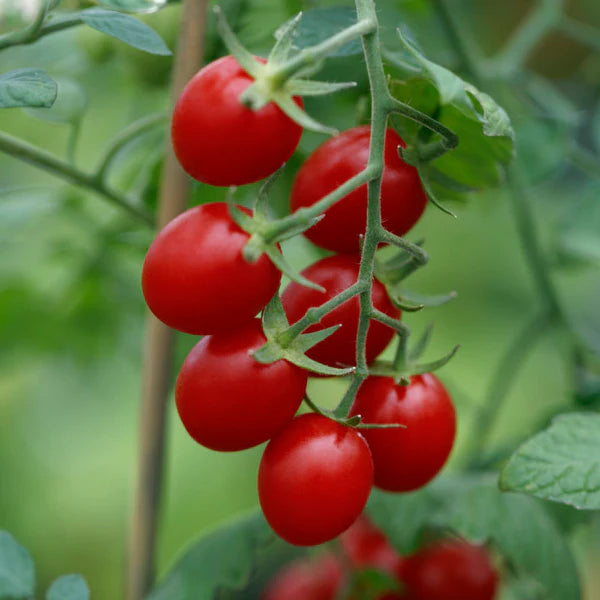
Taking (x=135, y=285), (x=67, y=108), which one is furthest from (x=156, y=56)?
(x=135, y=285)

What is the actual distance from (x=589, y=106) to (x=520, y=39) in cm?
58

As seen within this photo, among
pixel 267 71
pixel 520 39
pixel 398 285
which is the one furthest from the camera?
pixel 520 39

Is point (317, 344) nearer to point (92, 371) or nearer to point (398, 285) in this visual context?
point (398, 285)

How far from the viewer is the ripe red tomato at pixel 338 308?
0.53m

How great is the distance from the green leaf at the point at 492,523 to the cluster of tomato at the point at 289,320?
0.59ft

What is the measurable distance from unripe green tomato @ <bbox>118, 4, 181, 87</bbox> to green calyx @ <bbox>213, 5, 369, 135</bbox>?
33 centimetres

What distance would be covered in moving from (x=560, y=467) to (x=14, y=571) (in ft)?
1.13

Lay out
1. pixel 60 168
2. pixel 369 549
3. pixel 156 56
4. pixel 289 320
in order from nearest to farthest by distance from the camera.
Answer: pixel 289 320 → pixel 60 168 → pixel 156 56 → pixel 369 549

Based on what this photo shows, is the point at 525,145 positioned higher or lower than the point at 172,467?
higher

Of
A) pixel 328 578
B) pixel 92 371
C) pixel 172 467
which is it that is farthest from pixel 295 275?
pixel 172 467

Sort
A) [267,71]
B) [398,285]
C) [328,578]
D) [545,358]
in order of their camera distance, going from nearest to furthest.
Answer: [267,71] < [398,285] < [328,578] < [545,358]

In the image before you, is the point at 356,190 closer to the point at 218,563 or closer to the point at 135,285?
the point at 218,563

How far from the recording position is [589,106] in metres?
1.55

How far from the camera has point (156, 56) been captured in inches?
31.0
